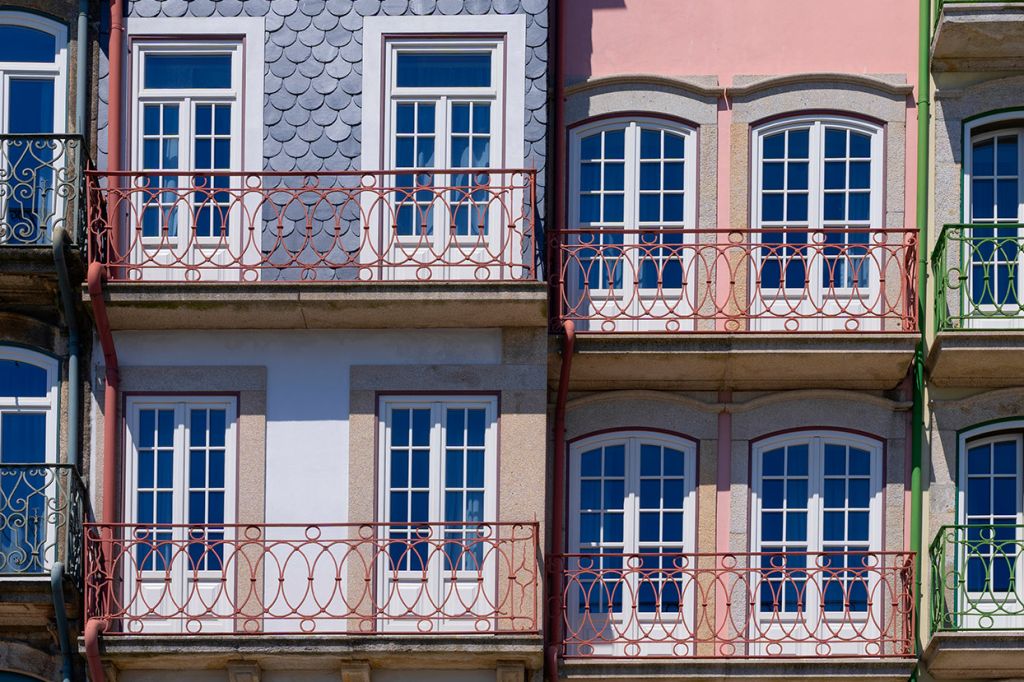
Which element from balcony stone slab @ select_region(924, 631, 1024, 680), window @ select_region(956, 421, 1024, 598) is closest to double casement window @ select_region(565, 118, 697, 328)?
window @ select_region(956, 421, 1024, 598)

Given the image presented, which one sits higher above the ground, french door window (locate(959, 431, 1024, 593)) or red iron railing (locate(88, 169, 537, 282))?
red iron railing (locate(88, 169, 537, 282))

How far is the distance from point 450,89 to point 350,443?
360 centimetres

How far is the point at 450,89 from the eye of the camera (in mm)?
24062

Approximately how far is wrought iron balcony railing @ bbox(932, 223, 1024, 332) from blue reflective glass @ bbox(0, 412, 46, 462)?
873cm

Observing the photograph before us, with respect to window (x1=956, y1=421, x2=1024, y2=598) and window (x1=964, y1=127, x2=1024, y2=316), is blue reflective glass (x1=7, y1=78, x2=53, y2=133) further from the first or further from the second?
window (x1=956, y1=421, x2=1024, y2=598)

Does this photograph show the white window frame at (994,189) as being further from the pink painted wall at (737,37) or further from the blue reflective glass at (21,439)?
the blue reflective glass at (21,439)

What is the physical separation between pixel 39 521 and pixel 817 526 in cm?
745

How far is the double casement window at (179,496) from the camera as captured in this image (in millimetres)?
23375

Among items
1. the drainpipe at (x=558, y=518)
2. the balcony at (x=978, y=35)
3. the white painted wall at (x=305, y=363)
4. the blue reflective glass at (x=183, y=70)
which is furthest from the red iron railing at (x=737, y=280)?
the blue reflective glass at (x=183, y=70)

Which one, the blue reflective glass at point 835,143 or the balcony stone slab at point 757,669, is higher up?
the blue reflective glass at point 835,143

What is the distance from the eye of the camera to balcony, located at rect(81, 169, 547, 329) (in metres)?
23.2

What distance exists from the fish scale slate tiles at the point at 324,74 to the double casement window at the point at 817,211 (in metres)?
2.42

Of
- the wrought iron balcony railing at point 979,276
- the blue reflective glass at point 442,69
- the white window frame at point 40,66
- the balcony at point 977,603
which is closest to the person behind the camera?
the balcony at point 977,603

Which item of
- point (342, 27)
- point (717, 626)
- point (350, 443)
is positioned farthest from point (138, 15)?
point (717, 626)
